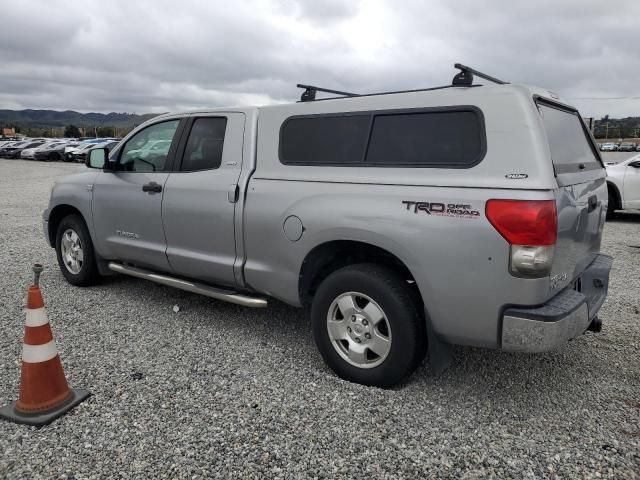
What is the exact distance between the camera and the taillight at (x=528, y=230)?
2637 mm

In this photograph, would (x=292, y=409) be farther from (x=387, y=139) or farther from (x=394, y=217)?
(x=387, y=139)

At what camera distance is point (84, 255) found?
17.4 feet

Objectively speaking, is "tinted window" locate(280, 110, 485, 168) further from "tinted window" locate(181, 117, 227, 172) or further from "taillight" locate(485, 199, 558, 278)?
"tinted window" locate(181, 117, 227, 172)

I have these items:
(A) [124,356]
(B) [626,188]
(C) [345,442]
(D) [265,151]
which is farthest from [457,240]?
(B) [626,188]

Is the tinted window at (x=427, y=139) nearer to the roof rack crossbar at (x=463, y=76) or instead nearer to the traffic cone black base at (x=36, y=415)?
the roof rack crossbar at (x=463, y=76)

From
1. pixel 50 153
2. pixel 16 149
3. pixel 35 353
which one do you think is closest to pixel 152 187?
pixel 35 353

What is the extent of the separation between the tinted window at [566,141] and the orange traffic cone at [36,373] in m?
3.04

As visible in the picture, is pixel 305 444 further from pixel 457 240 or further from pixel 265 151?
pixel 265 151

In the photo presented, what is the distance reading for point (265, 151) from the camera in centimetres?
386

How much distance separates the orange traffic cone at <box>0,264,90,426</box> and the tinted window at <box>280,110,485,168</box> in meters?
1.85

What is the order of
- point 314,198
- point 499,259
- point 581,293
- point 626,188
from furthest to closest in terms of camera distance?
point 626,188 < point 314,198 < point 581,293 < point 499,259

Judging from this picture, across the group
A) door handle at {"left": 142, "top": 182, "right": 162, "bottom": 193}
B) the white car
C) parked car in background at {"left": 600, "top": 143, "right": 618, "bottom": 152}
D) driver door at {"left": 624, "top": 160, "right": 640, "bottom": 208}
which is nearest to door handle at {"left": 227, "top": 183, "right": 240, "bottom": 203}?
door handle at {"left": 142, "top": 182, "right": 162, "bottom": 193}

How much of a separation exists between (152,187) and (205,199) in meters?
0.69

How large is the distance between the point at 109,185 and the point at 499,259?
12.2ft
